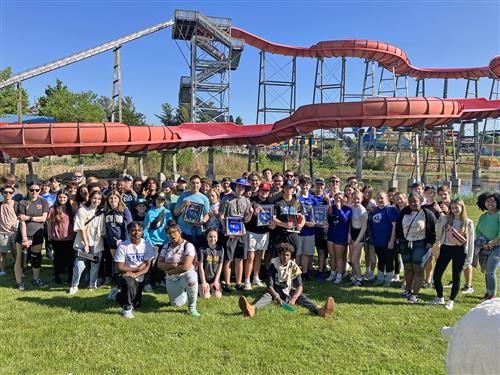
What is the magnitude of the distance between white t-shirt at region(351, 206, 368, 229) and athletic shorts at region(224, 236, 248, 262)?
6.78 feet

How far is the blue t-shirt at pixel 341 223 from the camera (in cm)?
656

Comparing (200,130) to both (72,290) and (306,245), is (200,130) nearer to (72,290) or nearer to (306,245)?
(306,245)

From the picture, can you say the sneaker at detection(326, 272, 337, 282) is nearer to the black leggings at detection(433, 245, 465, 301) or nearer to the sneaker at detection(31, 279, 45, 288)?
the black leggings at detection(433, 245, 465, 301)

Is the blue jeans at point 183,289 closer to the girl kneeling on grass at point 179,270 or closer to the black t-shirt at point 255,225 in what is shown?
the girl kneeling on grass at point 179,270

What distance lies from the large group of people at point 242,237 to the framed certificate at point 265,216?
0.08 feet

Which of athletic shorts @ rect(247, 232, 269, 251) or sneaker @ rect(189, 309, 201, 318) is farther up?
athletic shorts @ rect(247, 232, 269, 251)

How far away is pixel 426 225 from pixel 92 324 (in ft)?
17.0

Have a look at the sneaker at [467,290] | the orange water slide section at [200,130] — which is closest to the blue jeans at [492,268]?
the sneaker at [467,290]

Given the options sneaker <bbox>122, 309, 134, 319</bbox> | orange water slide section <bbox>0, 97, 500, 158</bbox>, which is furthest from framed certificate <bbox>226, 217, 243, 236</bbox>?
orange water slide section <bbox>0, 97, 500, 158</bbox>

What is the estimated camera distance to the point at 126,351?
3.98 m

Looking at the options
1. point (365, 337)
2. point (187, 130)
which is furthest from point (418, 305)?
point (187, 130)

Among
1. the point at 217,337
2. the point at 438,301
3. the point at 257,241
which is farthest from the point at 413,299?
the point at 217,337

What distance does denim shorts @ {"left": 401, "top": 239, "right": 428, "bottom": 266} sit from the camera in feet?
18.6

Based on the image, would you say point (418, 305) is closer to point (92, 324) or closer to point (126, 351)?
point (126, 351)
